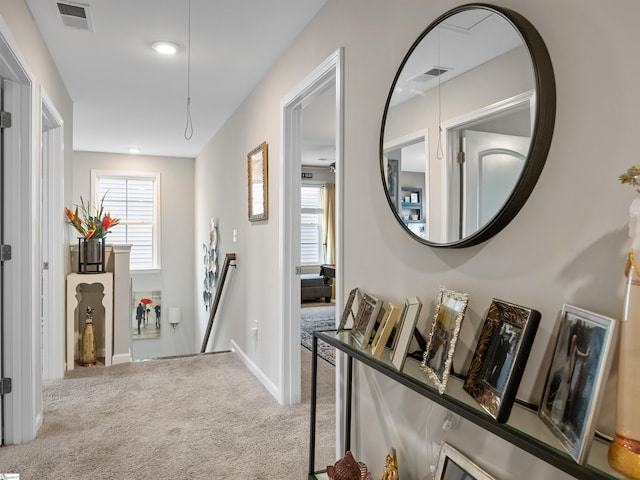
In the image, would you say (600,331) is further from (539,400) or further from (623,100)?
(623,100)

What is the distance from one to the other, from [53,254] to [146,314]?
365 cm

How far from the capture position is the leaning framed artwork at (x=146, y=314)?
22.9 ft

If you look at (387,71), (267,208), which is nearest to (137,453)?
(267,208)

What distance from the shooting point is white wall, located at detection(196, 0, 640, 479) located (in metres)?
1.00

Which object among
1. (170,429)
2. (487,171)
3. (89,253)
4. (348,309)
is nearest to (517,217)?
(487,171)

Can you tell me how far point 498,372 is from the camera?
3.62 feet

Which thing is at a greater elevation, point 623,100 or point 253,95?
point 253,95

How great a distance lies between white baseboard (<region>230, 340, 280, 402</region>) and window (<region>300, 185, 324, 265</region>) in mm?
4578

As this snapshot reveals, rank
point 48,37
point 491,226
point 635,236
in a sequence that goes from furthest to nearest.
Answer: point 48,37 < point 491,226 < point 635,236


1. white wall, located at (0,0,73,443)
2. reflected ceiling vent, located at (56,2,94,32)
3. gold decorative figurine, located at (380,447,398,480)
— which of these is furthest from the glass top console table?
reflected ceiling vent, located at (56,2,94,32)

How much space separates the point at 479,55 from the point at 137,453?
2354 millimetres

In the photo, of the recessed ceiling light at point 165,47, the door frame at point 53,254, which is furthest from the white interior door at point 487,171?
the door frame at point 53,254

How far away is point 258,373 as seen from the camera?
3531mm

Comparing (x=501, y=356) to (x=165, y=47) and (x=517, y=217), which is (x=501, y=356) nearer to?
(x=517, y=217)
